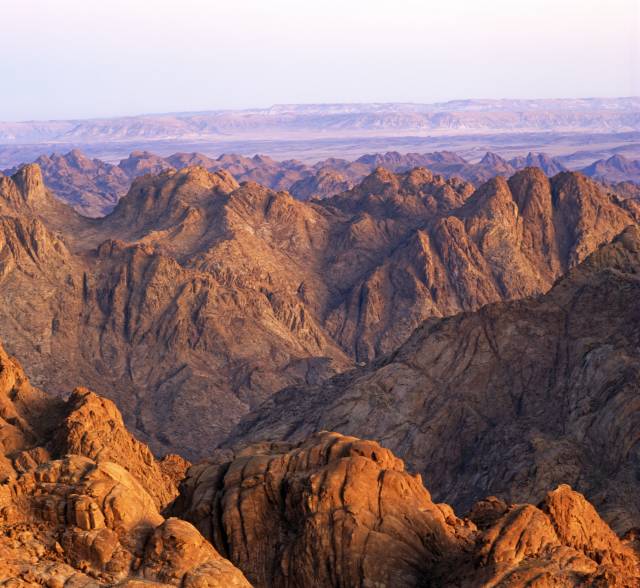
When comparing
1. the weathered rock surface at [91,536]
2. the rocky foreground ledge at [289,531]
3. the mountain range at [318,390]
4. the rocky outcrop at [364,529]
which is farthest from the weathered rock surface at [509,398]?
the weathered rock surface at [91,536]

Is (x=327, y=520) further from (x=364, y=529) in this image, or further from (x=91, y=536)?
(x=91, y=536)

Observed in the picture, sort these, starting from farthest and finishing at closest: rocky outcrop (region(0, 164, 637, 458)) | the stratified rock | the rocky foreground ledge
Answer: rocky outcrop (region(0, 164, 637, 458)) → the stratified rock → the rocky foreground ledge

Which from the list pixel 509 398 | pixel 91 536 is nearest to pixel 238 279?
pixel 509 398

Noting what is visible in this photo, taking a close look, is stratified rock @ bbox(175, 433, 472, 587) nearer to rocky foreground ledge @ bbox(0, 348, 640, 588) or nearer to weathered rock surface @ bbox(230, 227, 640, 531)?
rocky foreground ledge @ bbox(0, 348, 640, 588)

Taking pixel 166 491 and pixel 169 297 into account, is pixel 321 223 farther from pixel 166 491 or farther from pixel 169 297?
pixel 166 491

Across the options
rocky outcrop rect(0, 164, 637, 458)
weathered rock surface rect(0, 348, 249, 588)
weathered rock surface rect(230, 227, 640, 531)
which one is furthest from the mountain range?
rocky outcrop rect(0, 164, 637, 458)

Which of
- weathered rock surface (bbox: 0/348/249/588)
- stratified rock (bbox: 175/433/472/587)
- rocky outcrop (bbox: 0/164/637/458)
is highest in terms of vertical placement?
weathered rock surface (bbox: 0/348/249/588)
